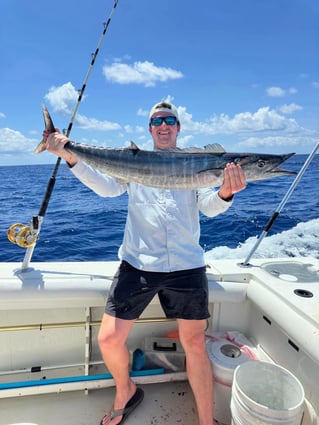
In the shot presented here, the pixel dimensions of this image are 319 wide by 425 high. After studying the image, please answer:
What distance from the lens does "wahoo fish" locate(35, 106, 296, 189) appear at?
1961mm

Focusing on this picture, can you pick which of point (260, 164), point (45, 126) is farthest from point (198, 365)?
point (45, 126)

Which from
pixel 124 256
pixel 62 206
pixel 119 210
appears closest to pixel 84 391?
pixel 124 256

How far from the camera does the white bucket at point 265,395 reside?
66.0 inches

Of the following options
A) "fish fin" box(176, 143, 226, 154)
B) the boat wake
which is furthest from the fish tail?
the boat wake

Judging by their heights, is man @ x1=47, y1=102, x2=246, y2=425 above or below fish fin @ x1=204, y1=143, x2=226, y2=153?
below

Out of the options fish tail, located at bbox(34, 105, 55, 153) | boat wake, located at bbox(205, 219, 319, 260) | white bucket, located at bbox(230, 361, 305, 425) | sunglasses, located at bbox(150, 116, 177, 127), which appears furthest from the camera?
boat wake, located at bbox(205, 219, 319, 260)

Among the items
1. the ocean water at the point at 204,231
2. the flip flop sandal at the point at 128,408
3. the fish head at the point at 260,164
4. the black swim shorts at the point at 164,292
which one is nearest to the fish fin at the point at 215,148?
the fish head at the point at 260,164

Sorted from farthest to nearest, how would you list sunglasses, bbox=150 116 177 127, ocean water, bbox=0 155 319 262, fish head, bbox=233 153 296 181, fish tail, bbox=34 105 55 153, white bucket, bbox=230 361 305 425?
ocean water, bbox=0 155 319 262, sunglasses, bbox=150 116 177 127, fish tail, bbox=34 105 55 153, fish head, bbox=233 153 296 181, white bucket, bbox=230 361 305 425

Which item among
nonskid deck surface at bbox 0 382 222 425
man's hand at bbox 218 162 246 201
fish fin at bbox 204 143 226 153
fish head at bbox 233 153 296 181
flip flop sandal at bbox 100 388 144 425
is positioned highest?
fish fin at bbox 204 143 226 153

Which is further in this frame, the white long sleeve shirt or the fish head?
the white long sleeve shirt

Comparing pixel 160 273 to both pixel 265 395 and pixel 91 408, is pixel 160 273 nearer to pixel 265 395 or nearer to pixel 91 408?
pixel 265 395

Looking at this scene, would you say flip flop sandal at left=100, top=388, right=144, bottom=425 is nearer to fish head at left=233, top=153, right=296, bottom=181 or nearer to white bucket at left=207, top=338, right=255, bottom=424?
white bucket at left=207, top=338, right=255, bottom=424

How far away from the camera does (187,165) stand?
2010mm

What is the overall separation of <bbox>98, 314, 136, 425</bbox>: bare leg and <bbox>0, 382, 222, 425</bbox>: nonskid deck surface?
18 centimetres
